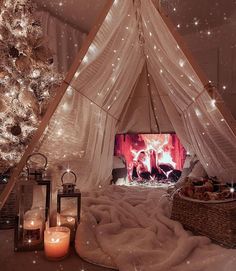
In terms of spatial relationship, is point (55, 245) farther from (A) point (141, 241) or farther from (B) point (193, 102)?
(B) point (193, 102)

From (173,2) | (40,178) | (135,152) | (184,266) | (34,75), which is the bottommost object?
(184,266)

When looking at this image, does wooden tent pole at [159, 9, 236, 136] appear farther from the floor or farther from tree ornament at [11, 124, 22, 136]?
tree ornament at [11, 124, 22, 136]

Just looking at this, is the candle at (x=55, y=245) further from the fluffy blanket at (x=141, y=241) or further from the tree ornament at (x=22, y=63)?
the tree ornament at (x=22, y=63)

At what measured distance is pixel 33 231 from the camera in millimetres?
1507

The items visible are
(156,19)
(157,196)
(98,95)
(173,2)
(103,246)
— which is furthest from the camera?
(173,2)

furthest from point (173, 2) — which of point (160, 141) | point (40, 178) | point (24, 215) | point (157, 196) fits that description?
point (24, 215)

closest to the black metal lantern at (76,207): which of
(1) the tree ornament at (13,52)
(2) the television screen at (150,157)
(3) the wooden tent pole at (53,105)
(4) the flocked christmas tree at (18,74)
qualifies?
(3) the wooden tent pole at (53,105)

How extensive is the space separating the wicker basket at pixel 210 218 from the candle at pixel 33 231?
30.1 inches

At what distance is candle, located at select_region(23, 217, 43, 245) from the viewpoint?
1.50 metres

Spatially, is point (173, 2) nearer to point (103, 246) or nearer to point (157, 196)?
point (157, 196)

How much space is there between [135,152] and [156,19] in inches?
68.3

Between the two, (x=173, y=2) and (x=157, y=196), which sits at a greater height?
(x=173, y=2)

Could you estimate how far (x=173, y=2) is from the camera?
2.94 m

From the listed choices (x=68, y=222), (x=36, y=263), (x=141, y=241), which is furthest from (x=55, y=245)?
(x=141, y=241)
